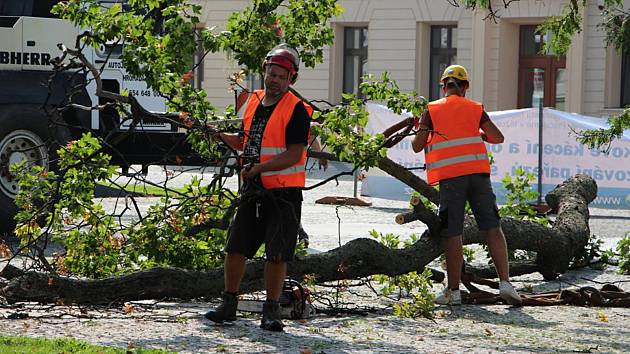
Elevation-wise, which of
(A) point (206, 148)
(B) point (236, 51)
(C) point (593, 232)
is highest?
(B) point (236, 51)

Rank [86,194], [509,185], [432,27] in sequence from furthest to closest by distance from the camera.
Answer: [432,27]
[509,185]
[86,194]

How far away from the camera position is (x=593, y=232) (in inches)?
659

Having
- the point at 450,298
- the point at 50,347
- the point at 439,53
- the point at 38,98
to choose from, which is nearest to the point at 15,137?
the point at 38,98

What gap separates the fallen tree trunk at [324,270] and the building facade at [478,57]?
21.9 metres

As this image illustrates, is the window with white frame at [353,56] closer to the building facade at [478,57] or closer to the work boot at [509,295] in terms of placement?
the building facade at [478,57]

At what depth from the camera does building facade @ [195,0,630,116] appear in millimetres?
33531

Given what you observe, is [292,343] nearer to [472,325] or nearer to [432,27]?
[472,325]

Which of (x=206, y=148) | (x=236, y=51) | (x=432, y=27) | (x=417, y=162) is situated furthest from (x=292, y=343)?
(x=432, y=27)

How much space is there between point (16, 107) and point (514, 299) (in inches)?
242

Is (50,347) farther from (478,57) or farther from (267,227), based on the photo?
(478,57)

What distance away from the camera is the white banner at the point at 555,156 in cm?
2070

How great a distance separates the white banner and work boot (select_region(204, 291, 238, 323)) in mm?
12365

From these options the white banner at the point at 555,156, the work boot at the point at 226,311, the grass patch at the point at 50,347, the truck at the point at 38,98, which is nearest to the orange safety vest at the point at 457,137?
the work boot at the point at 226,311

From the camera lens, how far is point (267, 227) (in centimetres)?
866
